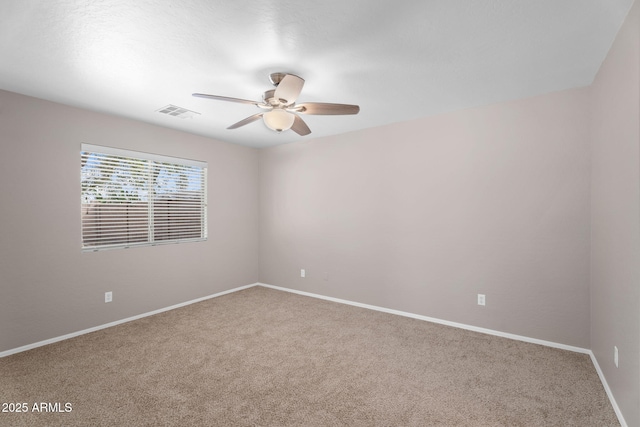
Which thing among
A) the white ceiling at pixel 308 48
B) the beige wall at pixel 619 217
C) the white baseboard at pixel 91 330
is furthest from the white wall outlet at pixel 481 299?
the white baseboard at pixel 91 330

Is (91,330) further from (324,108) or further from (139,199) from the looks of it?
(324,108)

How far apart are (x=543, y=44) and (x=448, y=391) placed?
8.15 ft

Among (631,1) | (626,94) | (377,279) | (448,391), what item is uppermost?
(631,1)

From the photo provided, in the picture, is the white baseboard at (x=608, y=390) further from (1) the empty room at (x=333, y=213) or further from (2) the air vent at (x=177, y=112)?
(2) the air vent at (x=177, y=112)

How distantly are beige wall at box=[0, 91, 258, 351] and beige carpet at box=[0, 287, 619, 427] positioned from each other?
32 cm

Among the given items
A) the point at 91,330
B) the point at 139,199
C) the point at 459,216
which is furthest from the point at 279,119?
the point at 91,330

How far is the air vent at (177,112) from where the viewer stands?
3.19 meters

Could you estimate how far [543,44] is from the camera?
1.99 meters

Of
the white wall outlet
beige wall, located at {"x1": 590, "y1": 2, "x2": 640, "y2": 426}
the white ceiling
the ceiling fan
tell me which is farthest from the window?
beige wall, located at {"x1": 590, "y1": 2, "x2": 640, "y2": 426}

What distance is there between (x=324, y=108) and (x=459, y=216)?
1976 mm

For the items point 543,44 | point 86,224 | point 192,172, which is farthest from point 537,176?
point 86,224

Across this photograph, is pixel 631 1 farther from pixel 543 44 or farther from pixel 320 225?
pixel 320 225

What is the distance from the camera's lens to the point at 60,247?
3.04 m

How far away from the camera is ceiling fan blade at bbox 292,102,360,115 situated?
238 centimetres
